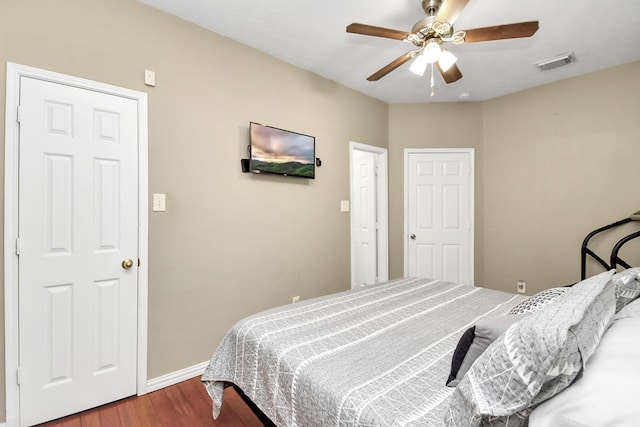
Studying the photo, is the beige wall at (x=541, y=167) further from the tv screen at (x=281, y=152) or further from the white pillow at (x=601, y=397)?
the white pillow at (x=601, y=397)

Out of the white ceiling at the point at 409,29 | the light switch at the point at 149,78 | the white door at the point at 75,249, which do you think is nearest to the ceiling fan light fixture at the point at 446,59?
the white ceiling at the point at 409,29

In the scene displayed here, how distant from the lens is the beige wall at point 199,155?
191 cm

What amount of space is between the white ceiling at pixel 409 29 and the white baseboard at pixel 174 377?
2673mm

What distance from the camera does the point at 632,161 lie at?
2965 millimetres

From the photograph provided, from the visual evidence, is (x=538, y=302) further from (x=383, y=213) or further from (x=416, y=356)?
(x=383, y=213)

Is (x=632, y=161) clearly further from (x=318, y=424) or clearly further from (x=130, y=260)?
(x=130, y=260)

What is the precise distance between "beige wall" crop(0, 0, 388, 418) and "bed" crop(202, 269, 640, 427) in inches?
34.6

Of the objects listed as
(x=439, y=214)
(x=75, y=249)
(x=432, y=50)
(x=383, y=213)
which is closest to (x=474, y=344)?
(x=432, y=50)

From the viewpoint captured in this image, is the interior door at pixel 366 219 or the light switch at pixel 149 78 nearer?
the light switch at pixel 149 78

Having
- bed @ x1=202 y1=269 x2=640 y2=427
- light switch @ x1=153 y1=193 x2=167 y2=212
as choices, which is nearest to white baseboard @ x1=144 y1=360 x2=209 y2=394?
bed @ x1=202 y1=269 x2=640 y2=427

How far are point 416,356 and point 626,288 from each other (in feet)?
3.06

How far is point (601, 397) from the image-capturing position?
2.13 feet

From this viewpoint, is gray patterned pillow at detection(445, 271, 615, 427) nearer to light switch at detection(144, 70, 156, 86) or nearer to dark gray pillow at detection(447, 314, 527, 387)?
dark gray pillow at detection(447, 314, 527, 387)

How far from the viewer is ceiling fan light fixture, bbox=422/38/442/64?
6.00 ft
